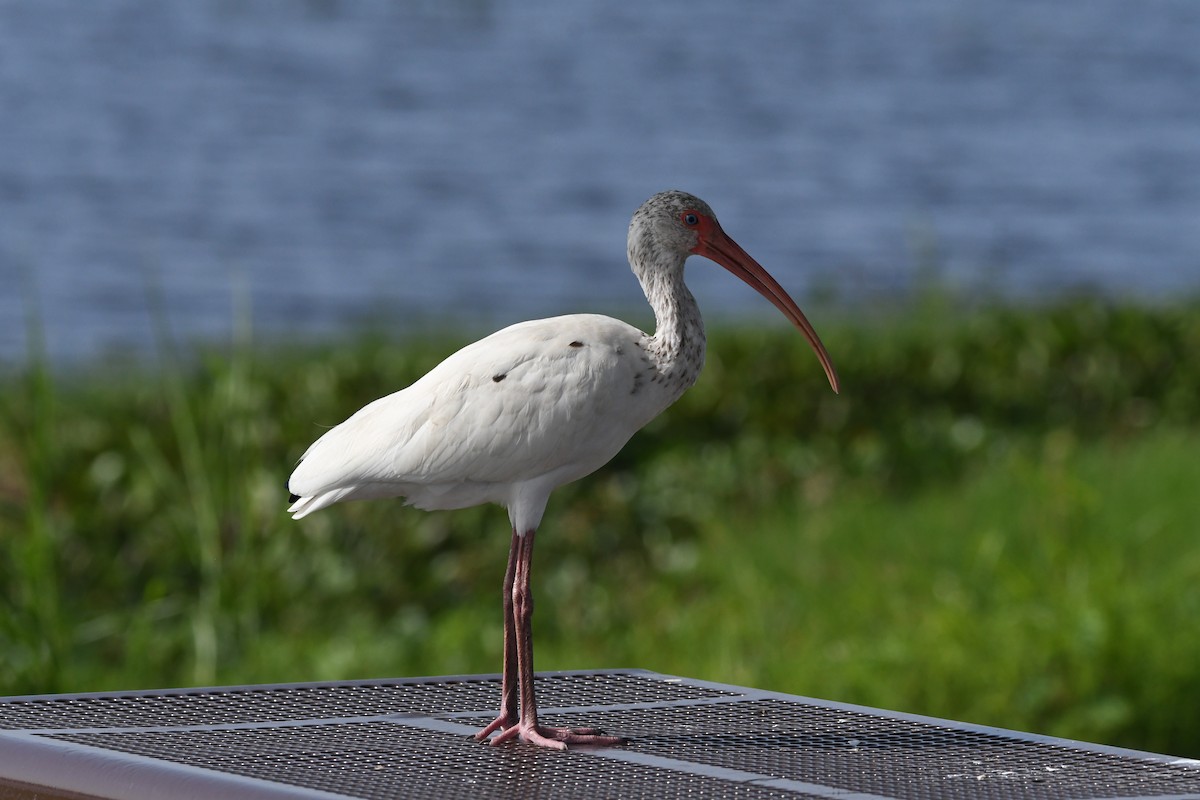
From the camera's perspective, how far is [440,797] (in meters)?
3.00

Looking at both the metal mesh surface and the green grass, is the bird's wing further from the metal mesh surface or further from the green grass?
the green grass

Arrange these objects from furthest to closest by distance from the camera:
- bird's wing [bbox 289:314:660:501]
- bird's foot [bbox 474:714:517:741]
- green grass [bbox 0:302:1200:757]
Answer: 1. green grass [bbox 0:302:1200:757]
2. bird's foot [bbox 474:714:517:741]
3. bird's wing [bbox 289:314:660:501]

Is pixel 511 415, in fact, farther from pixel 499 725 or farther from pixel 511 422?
pixel 499 725

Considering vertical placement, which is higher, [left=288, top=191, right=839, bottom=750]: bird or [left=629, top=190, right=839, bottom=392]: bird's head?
[left=629, top=190, right=839, bottom=392]: bird's head

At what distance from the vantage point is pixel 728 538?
337 inches

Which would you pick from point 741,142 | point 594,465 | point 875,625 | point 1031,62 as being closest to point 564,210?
point 741,142

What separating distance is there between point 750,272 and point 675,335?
13.6 inches

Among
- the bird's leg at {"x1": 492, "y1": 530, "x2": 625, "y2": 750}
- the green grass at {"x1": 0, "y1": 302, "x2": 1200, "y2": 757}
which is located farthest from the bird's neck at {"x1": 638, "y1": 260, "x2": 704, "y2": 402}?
the green grass at {"x1": 0, "y1": 302, "x2": 1200, "y2": 757}

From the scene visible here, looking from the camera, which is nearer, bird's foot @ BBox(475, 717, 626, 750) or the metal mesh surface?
bird's foot @ BBox(475, 717, 626, 750)

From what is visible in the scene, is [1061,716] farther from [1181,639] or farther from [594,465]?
[594,465]

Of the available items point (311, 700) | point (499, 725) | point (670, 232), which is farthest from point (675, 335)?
point (311, 700)

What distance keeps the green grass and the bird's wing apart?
2879mm

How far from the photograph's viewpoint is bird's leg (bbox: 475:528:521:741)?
3523 mm

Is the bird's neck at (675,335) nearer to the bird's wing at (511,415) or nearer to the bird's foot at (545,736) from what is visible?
the bird's wing at (511,415)
